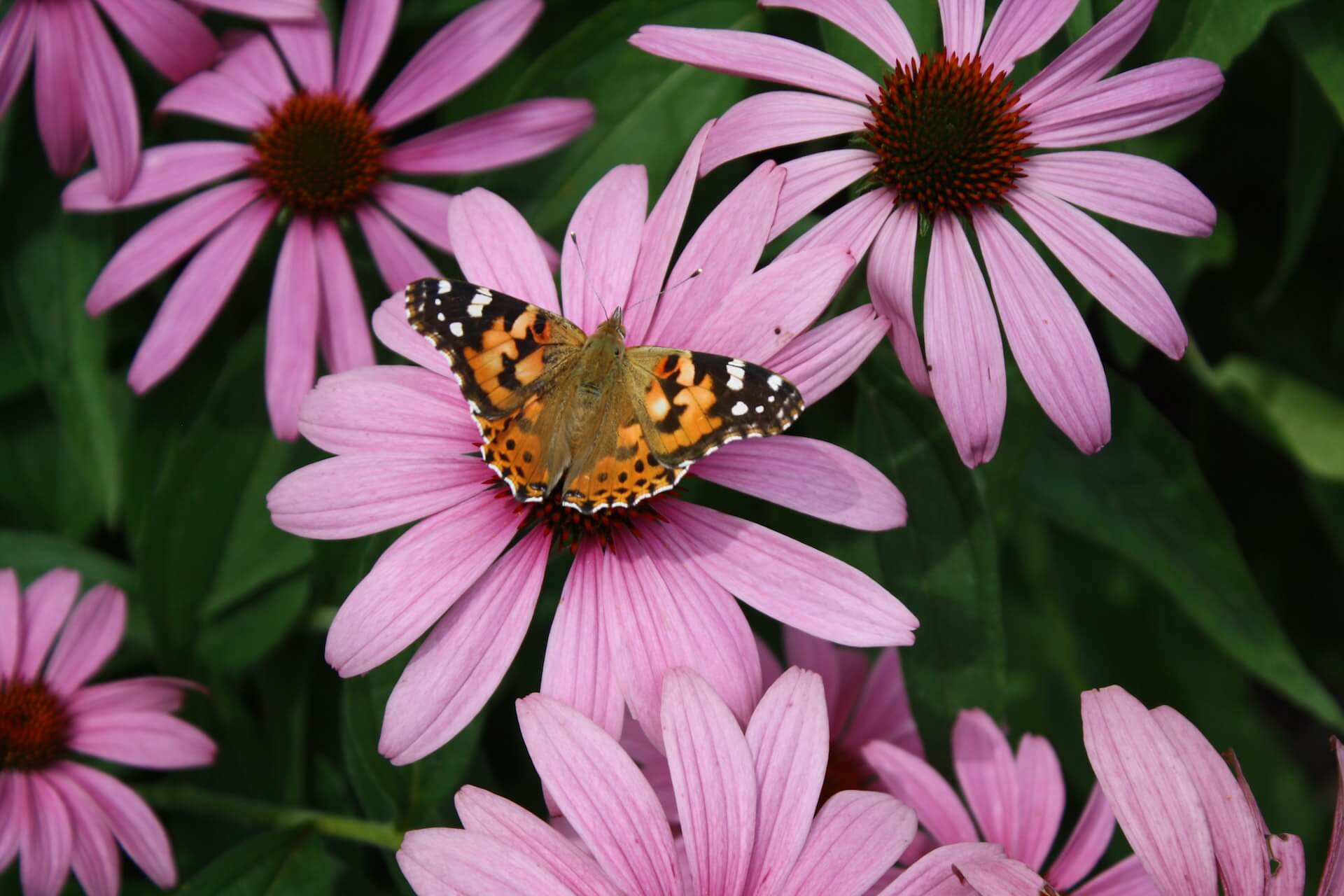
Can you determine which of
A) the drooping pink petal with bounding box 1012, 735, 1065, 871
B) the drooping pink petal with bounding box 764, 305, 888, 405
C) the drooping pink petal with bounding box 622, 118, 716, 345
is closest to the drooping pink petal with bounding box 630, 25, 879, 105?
the drooping pink petal with bounding box 622, 118, 716, 345

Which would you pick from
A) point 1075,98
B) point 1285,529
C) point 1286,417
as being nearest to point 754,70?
point 1075,98

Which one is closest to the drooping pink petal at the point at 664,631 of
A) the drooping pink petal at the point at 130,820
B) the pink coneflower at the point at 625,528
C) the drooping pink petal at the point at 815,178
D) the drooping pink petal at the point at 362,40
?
the pink coneflower at the point at 625,528

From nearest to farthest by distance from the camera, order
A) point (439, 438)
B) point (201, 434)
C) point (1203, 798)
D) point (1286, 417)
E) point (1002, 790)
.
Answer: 1. point (1203, 798)
2. point (439, 438)
3. point (1002, 790)
4. point (201, 434)
5. point (1286, 417)

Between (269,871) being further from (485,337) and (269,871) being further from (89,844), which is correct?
(485,337)

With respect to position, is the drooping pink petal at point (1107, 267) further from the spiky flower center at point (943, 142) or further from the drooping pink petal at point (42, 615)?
the drooping pink petal at point (42, 615)

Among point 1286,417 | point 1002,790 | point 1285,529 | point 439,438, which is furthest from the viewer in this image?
point 1285,529

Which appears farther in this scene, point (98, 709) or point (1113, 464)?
point (1113, 464)

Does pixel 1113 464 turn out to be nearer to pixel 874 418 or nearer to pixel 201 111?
pixel 874 418
